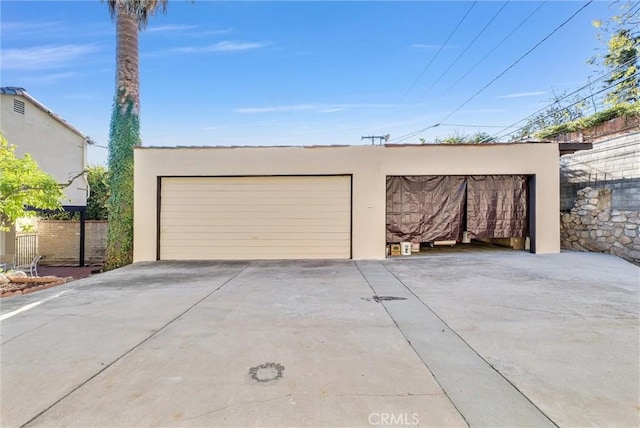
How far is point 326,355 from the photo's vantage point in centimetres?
278

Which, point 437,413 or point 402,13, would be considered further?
point 402,13

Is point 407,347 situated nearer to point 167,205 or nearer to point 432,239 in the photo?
point 432,239

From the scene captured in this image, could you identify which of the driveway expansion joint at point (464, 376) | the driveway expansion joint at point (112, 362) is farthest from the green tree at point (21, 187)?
the driveway expansion joint at point (464, 376)

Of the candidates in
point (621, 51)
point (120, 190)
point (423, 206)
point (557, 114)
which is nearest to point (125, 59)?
point (120, 190)

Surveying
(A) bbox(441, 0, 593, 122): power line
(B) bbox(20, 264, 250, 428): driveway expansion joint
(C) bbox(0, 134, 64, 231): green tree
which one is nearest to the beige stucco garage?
(C) bbox(0, 134, 64, 231): green tree

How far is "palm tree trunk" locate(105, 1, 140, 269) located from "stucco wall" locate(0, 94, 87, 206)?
5.03 m

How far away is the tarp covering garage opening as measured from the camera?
9.16m

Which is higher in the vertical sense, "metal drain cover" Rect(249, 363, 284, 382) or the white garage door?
the white garage door

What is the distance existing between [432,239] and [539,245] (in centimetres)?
295

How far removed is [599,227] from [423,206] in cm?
474

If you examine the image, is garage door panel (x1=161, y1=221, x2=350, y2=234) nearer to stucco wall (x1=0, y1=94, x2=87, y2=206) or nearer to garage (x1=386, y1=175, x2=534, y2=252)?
garage (x1=386, y1=175, x2=534, y2=252)

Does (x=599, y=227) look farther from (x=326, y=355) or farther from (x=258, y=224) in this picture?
(x=326, y=355)

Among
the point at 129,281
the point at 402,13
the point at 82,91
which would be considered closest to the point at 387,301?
the point at 129,281

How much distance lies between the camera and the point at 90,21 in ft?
32.9
